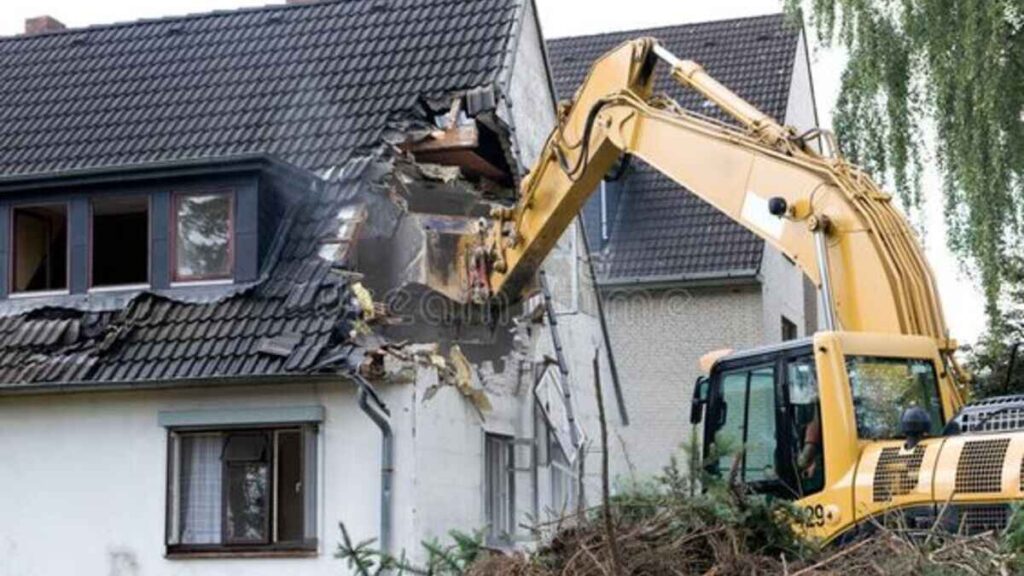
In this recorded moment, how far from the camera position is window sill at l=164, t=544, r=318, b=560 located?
47.5ft

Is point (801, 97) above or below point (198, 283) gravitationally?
above

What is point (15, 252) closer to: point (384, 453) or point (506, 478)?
point (384, 453)

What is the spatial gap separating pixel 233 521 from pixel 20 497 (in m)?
2.20

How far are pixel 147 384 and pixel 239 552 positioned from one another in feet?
5.73

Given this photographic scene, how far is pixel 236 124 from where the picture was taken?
17.5 meters

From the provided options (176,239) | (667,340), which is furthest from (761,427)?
(667,340)

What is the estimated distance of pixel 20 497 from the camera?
50.7 feet

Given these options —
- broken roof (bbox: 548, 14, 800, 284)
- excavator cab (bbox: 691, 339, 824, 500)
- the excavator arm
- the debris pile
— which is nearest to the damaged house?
the excavator arm

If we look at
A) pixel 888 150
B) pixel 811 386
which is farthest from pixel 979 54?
pixel 811 386

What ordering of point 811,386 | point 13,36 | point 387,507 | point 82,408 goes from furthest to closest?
point 13,36, point 82,408, point 387,507, point 811,386

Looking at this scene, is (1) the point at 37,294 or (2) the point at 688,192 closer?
(1) the point at 37,294

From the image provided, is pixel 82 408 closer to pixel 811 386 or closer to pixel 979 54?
pixel 811 386

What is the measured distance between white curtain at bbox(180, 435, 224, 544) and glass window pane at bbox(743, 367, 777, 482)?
569cm

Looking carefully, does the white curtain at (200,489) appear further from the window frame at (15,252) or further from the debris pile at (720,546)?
the debris pile at (720,546)
